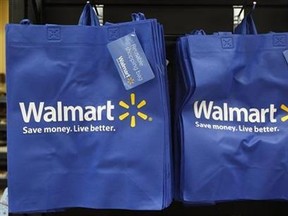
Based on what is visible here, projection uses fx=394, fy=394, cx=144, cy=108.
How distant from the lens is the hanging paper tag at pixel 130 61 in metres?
0.77

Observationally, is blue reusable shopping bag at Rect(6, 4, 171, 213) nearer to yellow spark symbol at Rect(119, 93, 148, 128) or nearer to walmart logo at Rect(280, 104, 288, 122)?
yellow spark symbol at Rect(119, 93, 148, 128)

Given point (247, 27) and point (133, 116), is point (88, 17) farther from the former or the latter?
point (247, 27)

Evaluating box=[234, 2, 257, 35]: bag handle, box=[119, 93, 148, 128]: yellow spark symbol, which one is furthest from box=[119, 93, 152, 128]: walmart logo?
box=[234, 2, 257, 35]: bag handle

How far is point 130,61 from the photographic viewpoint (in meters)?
0.77

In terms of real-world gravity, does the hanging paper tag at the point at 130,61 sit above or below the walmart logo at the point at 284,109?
above

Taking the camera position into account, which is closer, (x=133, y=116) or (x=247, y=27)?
(x=133, y=116)

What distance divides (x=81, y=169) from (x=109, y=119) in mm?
116

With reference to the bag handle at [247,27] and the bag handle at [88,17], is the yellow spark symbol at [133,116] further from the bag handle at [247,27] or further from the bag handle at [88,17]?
the bag handle at [247,27]

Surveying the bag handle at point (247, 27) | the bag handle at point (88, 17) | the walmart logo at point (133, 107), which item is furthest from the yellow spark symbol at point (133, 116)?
the bag handle at point (247, 27)

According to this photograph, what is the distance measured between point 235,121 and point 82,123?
12.5 inches

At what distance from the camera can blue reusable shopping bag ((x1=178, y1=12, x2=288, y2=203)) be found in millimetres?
804

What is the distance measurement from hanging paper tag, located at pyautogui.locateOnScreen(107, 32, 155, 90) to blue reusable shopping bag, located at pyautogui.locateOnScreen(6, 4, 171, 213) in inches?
0.5

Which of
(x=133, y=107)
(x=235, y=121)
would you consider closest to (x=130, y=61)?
(x=133, y=107)

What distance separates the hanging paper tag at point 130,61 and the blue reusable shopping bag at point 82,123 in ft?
0.04
